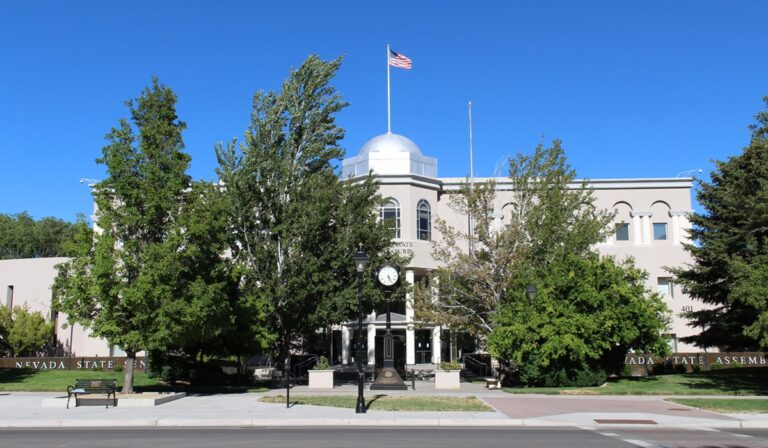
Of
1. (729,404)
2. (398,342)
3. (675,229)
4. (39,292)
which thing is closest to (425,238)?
(398,342)

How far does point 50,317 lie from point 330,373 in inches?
1321

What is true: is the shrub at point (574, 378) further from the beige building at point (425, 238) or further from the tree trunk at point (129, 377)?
the tree trunk at point (129, 377)

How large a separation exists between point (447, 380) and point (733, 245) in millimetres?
13438

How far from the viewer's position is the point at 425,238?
142 feet

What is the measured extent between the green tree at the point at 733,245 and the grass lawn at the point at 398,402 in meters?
9.68

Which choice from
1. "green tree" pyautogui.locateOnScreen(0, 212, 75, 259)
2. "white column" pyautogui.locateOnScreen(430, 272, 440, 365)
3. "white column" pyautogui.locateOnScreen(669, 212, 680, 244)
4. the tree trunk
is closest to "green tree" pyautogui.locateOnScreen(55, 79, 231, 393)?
the tree trunk

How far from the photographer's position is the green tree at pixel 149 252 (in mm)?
20781

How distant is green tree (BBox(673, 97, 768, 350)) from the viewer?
75.3ft

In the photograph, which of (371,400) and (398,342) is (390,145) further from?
(371,400)

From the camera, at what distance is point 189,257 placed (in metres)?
22.0

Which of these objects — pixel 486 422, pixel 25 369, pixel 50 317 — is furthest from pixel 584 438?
pixel 50 317

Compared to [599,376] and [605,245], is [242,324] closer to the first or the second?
[599,376]

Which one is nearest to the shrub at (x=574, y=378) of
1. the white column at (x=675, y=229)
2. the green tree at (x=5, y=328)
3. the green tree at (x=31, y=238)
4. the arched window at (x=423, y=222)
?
the arched window at (x=423, y=222)

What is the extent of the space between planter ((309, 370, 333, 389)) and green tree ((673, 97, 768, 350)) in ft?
49.5
